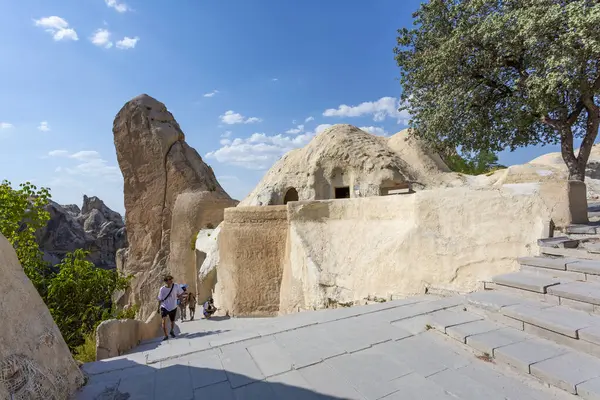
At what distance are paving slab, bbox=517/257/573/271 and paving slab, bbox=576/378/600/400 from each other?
5.36 ft

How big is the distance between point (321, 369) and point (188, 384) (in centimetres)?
97

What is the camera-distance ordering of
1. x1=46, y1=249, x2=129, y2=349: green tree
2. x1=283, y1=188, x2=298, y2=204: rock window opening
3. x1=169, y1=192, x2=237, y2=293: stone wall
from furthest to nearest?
x1=283, y1=188, x2=298, y2=204: rock window opening → x1=169, y1=192, x2=237, y2=293: stone wall → x1=46, y1=249, x2=129, y2=349: green tree

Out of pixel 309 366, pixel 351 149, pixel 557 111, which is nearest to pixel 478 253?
pixel 309 366

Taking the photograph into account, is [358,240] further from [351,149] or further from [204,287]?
[351,149]

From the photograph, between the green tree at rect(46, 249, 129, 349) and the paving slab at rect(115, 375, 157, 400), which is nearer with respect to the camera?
the paving slab at rect(115, 375, 157, 400)

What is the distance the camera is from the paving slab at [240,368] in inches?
93.8

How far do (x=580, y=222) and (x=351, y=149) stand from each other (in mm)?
17542

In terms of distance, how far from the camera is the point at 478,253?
468 cm

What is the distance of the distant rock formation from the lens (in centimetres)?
3303

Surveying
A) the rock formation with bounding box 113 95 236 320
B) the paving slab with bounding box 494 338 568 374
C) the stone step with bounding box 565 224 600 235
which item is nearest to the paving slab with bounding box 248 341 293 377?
the paving slab with bounding box 494 338 568 374

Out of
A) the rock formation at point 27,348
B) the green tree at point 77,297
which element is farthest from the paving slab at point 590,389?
the green tree at point 77,297

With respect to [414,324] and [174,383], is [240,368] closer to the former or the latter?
[174,383]

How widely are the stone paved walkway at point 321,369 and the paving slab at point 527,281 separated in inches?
40.2

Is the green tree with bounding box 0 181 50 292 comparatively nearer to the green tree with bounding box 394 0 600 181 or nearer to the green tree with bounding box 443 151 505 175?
the green tree with bounding box 394 0 600 181
